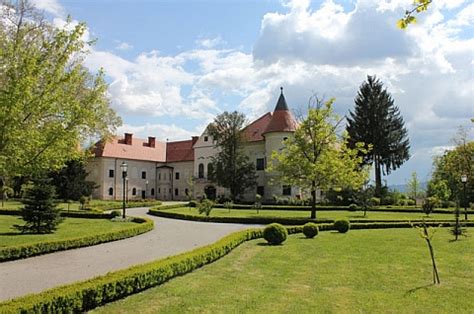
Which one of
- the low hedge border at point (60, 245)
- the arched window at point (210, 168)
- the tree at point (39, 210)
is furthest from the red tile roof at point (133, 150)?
the low hedge border at point (60, 245)

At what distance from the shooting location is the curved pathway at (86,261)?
9000 millimetres

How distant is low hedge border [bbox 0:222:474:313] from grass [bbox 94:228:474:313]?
0.20 meters

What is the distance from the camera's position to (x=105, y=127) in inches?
1259

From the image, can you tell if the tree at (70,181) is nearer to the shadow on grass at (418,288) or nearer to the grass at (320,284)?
the grass at (320,284)

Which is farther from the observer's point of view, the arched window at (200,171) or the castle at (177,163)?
the arched window at (200,171)

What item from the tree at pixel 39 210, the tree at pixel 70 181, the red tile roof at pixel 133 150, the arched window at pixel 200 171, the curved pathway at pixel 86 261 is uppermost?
the red tile roof at pixel 133 150

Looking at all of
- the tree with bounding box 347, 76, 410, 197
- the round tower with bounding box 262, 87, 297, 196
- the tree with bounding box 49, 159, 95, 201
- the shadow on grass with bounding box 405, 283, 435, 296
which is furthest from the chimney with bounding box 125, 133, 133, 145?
the shadow on grass with bounding box 405, 283, 435, 296

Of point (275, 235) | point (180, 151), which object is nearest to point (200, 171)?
point (180, 151)

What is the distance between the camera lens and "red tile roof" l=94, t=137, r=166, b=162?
5572 centimetres

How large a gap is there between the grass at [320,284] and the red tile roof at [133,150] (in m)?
45.2

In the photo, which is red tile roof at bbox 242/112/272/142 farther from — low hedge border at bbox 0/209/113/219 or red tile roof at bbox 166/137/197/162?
low hedge border at bbox 0/209/113/219

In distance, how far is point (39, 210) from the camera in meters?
17.2

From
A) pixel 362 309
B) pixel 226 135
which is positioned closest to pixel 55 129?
pixel 362 309

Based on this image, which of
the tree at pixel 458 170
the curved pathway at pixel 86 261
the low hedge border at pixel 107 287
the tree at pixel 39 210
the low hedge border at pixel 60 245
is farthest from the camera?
the tree at pixel 458 170
